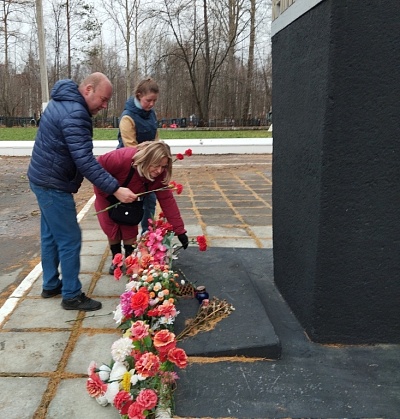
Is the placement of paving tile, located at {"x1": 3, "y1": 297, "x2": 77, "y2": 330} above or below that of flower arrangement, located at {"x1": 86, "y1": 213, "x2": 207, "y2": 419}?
below

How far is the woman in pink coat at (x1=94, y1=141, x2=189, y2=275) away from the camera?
10.2 ft

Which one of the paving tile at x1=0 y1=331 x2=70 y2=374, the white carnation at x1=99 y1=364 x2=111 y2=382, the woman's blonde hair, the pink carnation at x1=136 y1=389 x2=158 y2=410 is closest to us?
the pink carnation at x1=136 y1=389 x2=158 y2=410

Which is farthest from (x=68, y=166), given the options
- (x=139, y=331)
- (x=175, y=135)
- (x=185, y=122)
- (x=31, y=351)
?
(x=185, y=122)

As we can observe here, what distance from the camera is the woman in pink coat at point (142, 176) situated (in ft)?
10.2

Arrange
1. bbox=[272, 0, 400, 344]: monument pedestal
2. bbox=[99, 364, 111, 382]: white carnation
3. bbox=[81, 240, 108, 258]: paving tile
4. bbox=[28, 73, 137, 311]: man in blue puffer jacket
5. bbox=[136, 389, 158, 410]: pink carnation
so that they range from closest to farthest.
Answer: bbox=[136, 389, 158, 410]: pink carnation, bbox=[99, 364, 111, 382]: white carnation, bbox=[272, 0, 400, 344]: monument pedestal, bbox=[28, 73, 137, 311]: man in blue puffer jacket, bbox=[81, 240, 108, 258]: paving tile

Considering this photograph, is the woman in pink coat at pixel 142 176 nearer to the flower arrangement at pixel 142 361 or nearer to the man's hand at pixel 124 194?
the man's hand at pixel 124 194

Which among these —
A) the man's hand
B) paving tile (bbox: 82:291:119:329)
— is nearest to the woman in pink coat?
the man's hand

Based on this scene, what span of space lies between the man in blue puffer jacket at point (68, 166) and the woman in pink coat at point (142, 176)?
28 cm

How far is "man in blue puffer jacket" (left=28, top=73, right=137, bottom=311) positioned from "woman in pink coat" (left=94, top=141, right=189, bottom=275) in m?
0.28

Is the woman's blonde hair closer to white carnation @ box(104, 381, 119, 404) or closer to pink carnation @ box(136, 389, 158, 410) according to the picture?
white carnation @ box(104, 381, 119, 404)

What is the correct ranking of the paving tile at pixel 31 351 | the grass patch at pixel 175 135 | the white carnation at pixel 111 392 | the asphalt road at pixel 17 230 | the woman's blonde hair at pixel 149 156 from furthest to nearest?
the grass patch at pixel 175 135 < the asphalt road at pixel 17 230 < the woman's blonde hair at pixel 149 156 < the paving tile at pixel 31 351 < the white carnation at pixel 111 392

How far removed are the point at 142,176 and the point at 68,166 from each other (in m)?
0.51

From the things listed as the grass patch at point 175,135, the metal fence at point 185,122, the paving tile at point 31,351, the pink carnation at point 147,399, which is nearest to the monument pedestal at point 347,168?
the pink carnation at point 147,399

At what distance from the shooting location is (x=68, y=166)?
293cm
